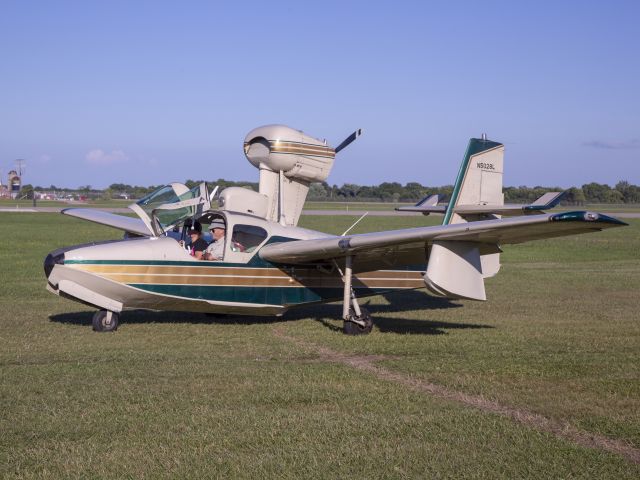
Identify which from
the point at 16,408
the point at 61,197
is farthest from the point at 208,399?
the point at 61,197

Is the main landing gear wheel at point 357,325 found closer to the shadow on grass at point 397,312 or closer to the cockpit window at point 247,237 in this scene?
the shadow on grass at point 397,312

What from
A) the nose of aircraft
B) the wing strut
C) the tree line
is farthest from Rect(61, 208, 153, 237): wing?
the tree line

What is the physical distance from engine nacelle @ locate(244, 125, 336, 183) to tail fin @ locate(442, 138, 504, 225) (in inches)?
97.2

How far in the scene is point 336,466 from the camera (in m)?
6.48

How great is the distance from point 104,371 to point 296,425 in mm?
3268

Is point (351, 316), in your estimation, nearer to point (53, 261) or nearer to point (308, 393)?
point (308, 393)

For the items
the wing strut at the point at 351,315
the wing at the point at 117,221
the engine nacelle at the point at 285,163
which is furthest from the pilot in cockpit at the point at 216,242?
the wing at the point at 117,221

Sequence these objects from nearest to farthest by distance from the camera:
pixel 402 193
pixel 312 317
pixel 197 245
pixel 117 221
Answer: pixel 197 245 → pixel 312 317 → pixel 117 221 → pixel 402 193

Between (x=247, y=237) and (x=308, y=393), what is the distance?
5211 mm

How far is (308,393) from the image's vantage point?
8.88 meters

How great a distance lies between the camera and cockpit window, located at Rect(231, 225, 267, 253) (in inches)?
533

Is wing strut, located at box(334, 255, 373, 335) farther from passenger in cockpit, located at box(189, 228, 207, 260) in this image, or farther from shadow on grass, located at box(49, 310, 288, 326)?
passenger in cockpit, located at box(189, 228, 207, 260)

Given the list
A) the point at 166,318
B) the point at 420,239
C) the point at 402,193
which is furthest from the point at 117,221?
the point at 402,193

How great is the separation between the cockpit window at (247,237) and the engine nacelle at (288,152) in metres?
1.80
